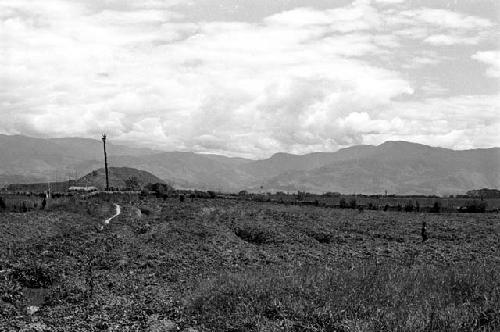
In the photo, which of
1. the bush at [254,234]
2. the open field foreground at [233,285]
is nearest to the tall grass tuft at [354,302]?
the open field foreground at [233,285]

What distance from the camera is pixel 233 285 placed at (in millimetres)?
17703

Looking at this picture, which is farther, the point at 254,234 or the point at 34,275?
the point at 254,234

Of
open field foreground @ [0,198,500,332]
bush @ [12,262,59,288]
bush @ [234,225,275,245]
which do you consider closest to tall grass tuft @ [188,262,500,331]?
open field foreground @ [0,198,500,332]

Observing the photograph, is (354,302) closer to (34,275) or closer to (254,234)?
(34,275)

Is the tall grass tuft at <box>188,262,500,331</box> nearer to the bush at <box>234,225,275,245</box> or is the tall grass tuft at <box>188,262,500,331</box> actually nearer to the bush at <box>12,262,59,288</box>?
the bush at <box>12,262,59,288</box>

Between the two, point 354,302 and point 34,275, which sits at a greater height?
point 354,302

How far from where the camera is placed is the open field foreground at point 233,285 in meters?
14.3

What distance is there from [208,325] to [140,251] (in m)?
15.1

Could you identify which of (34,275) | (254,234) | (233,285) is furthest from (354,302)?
(254,234)

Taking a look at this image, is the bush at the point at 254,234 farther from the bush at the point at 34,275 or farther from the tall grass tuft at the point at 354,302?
the bush at the point at 34,275

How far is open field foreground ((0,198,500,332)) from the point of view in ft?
47.0

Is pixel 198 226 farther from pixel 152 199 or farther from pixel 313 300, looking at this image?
pixel 152 199

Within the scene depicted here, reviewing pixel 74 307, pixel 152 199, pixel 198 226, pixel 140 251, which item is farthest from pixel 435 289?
pixel 152 199

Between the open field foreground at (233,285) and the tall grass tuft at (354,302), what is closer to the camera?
the tall grass tuft at (354,302)
